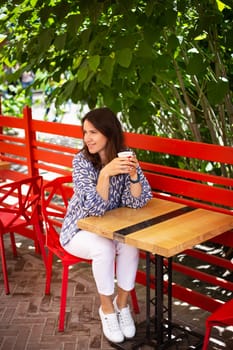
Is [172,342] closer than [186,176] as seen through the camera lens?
Yes

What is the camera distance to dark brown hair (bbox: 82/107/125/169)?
368 centimetres

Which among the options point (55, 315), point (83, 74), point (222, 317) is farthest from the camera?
point (55, 315)

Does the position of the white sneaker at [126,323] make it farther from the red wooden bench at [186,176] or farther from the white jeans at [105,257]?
the red wooden bench at [186,176]

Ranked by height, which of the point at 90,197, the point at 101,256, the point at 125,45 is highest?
the point at 125,45

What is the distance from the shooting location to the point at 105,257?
358 cm

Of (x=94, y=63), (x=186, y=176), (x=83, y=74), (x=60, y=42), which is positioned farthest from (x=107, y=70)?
(x=186, y=176)

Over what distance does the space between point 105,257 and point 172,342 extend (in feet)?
2.42

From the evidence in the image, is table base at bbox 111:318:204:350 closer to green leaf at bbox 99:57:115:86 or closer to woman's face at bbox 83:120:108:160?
woman's face at bbox 83:120:108:160

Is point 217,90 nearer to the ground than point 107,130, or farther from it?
farther from it

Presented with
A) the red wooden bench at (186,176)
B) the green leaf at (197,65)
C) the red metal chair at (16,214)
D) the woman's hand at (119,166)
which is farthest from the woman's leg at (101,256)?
the green leaf at (197,65)

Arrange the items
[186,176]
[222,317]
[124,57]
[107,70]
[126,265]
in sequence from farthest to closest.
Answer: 1. [186,176]
2. [126,265]
3. [107,70]
4. [124,57]
5. [222,317]

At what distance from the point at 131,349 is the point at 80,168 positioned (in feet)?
4.13

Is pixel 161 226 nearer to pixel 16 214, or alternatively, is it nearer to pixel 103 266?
pixel 103 266

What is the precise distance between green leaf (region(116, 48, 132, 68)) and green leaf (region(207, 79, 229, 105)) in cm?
53
